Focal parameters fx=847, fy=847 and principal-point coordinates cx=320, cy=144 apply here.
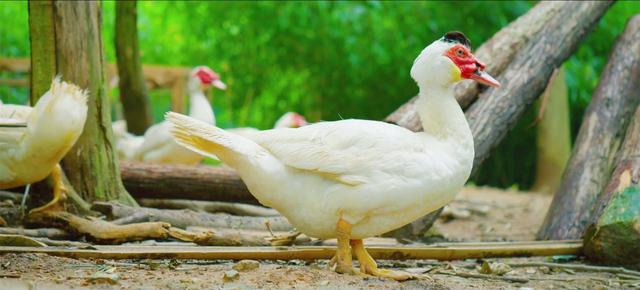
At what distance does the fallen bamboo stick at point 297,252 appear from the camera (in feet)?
Result: 14.1

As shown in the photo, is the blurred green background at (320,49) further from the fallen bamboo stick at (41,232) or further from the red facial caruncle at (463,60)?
the red facial caruncle at (463,60)

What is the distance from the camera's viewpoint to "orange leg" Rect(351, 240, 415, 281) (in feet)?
13.8

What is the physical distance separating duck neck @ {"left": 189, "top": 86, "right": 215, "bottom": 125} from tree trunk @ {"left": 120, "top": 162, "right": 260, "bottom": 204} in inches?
91.2

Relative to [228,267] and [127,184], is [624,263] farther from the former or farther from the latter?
[127,184]

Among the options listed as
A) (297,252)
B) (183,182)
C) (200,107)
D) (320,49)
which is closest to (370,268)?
(297,252)

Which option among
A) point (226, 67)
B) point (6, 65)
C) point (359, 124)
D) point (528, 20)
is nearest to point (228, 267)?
point (359, 124)

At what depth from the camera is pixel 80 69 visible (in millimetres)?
5566

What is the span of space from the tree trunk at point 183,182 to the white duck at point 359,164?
224 centimetres

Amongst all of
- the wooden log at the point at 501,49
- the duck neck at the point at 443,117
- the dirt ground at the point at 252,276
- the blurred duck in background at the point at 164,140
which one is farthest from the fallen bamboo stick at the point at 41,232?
the blurred duck in background at the point at 164,140

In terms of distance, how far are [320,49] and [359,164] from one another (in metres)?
9.40

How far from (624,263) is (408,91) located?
27.7 ft

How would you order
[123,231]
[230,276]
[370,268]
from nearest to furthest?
[230,276], [370,268], [123,231]

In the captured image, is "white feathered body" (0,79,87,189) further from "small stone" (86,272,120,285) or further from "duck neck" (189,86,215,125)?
"duck neck" (189,86,215,125)

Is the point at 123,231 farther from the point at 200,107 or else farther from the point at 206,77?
the point at 206,77
